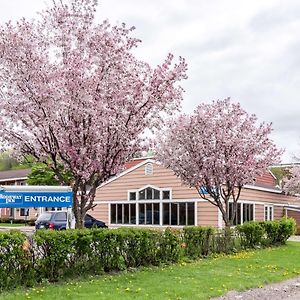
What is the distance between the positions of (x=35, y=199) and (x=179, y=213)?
63.0 feet

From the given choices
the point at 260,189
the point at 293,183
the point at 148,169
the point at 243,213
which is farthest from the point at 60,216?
the point at 293,183

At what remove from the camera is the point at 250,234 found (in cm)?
1927

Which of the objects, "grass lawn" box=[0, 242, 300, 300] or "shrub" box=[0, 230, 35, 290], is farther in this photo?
"shrub" box=[0, 230, 35, 290]

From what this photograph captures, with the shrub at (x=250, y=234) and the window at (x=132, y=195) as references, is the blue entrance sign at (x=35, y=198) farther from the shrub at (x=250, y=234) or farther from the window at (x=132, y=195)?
the window at (x=132, y=195)

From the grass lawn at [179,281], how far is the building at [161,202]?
1542 cm

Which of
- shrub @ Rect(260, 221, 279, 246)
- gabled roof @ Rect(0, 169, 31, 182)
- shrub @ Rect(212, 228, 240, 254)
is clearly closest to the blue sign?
shrub @ Rect(212, 228, 240, 254)

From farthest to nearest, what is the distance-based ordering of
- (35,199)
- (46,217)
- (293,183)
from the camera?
(293,183) → (46,217) → (35,199)

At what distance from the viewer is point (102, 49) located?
11.5m

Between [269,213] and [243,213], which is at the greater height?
[243,213]

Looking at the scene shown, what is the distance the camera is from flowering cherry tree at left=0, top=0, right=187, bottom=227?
11.2 metres

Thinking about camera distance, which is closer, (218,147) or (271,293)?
(271,293)

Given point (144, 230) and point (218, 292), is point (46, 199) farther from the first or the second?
point (218, 292)

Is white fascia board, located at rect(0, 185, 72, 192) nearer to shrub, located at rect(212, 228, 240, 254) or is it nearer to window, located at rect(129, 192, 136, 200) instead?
shrub, located at rect(212, 228, 240, 254)

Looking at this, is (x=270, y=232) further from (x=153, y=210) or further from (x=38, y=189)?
(x=153, y=210)
